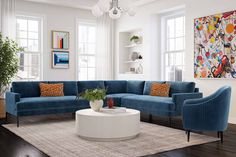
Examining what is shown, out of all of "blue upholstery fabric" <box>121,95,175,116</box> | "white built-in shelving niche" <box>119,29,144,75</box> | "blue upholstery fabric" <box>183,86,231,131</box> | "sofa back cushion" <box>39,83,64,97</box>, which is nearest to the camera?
"blue upholstery fabric" <box>183,86,231,131</box>

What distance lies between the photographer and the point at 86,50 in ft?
29.1

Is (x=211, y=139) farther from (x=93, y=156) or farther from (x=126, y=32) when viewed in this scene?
(x=126, y=32)

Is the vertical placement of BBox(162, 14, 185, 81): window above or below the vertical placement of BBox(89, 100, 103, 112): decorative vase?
above

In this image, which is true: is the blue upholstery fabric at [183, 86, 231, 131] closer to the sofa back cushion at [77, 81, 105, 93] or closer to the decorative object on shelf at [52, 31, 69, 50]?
the sofa back cushion at [77, 81, 105, 93]

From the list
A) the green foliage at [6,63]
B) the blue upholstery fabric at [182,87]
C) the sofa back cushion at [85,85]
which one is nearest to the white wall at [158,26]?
the blue upholstery fabric at [182,87]

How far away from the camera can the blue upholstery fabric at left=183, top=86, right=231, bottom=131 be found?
4074 millimetres

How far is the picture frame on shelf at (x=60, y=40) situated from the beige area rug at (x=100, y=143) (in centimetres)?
328

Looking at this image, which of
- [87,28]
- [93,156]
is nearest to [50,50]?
[87,28]

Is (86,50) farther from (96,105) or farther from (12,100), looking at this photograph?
(96,105)

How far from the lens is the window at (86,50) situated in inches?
345

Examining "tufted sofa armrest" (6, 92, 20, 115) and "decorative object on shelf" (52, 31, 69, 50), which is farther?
"decorative object on shelf" (52, 31, 69, 50)

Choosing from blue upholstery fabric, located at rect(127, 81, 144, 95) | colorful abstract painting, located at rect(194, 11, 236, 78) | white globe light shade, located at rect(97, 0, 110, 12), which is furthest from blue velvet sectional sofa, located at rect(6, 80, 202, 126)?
white globe light shade, located at rect(97, 0, 110, 12)

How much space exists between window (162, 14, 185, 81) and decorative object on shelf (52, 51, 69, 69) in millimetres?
2723

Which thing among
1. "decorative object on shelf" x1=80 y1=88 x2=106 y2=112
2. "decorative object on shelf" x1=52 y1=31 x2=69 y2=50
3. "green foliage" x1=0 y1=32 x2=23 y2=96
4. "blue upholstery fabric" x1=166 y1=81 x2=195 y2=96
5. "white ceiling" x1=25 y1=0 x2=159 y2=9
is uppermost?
"white ceiling" x1=25 y1=0 x2=159 y2=9
